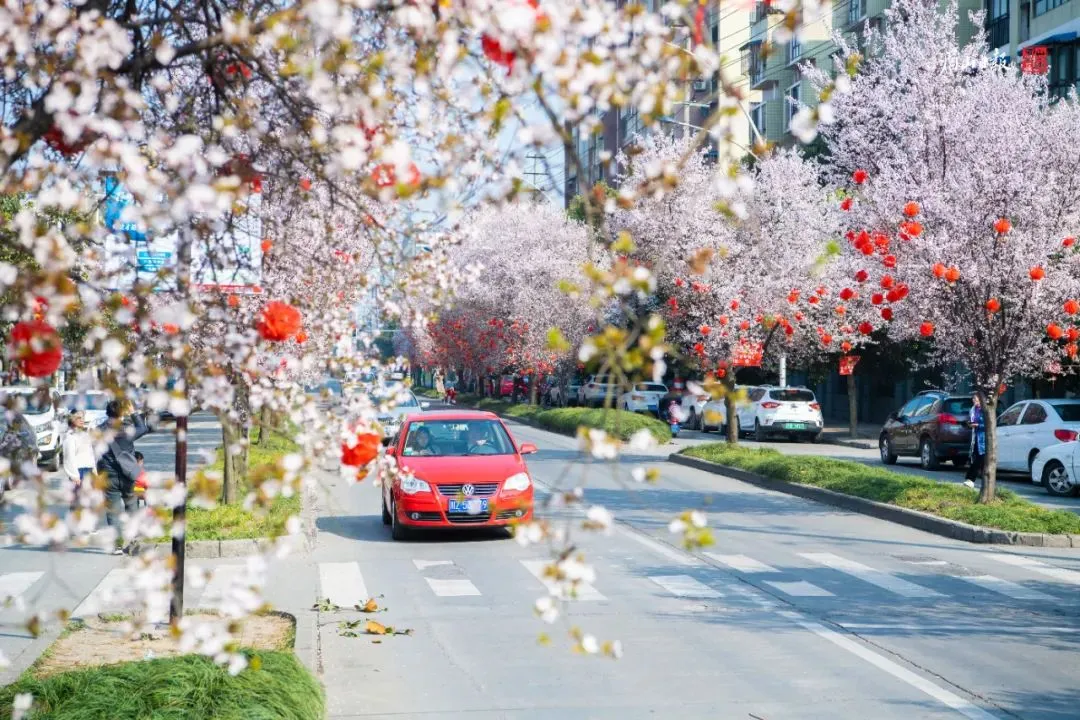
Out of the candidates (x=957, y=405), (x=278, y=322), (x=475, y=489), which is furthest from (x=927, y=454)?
(x=278, y=322)

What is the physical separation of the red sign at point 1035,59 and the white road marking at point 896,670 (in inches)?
1104

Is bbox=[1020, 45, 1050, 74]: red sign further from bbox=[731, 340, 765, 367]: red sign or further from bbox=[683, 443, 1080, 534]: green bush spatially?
bbox=[683, 443, 1080, 534]: green bush

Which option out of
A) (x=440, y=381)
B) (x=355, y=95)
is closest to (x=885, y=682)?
(x=355, y=95)

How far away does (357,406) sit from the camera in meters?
5.70

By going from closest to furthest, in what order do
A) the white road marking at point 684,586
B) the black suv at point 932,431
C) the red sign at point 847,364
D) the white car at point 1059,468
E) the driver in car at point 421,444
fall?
the white road marking at point 684,586, the driver in car at point 421,444, the white car at point 1059,468, the black suv at point 932,431, the red sign at point 847,364

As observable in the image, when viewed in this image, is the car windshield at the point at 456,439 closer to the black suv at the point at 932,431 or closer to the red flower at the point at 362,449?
the red flower at the point at 362,449

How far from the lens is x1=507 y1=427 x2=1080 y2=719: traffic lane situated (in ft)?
29.2

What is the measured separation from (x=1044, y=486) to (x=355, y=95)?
74.9 ft

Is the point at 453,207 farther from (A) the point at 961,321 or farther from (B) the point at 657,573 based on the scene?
(A) the point at 961,321

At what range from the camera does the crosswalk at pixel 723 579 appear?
1203 centimetres

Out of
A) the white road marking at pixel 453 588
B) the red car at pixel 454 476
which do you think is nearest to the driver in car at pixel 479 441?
the red car at pixel 454 476

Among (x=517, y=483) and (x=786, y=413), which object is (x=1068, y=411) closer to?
(x=517, y=483)

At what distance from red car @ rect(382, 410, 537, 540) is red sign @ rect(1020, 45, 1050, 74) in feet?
77.0

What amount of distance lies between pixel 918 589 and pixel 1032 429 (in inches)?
533
